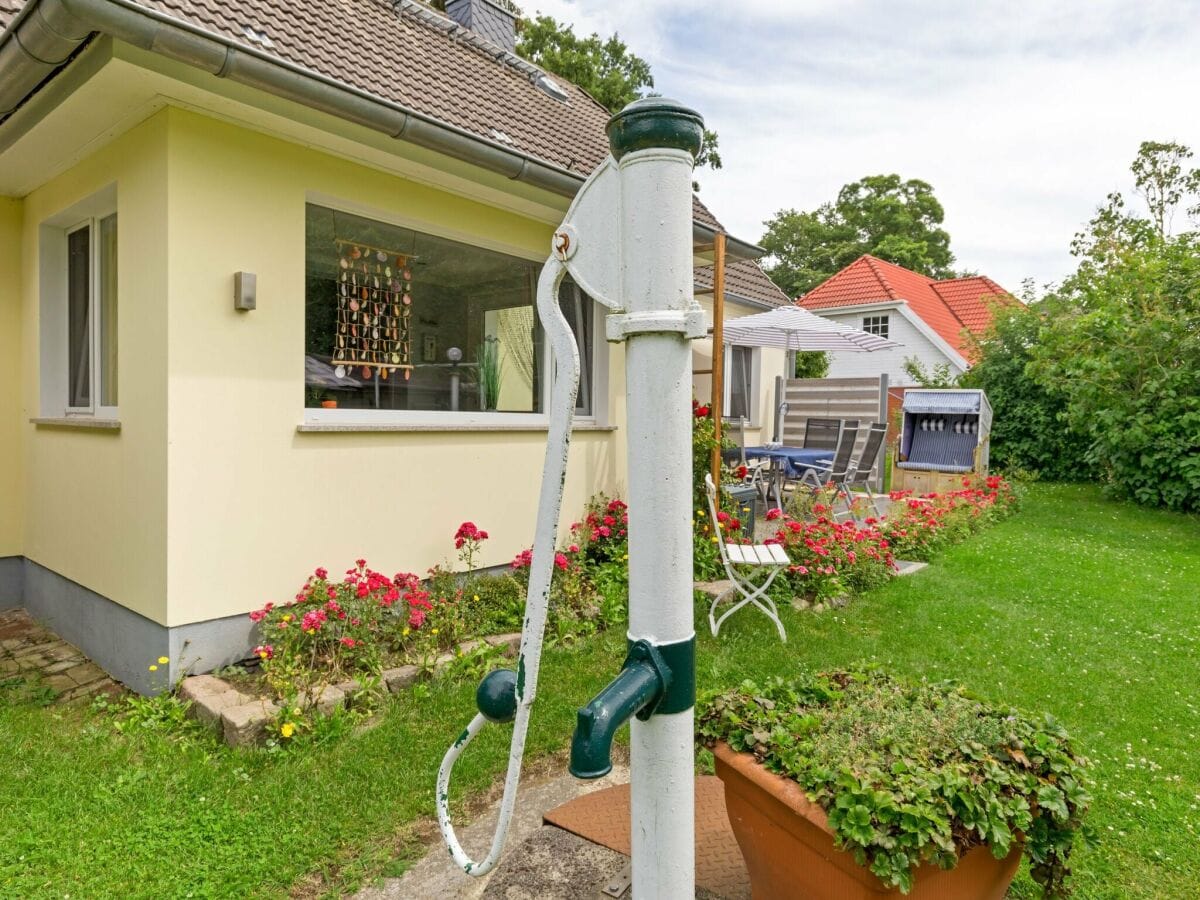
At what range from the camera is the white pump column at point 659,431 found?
104cm

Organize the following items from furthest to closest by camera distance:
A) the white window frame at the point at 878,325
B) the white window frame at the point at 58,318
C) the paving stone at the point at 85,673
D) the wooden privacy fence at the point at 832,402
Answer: the white window frame at the point at 878,325 → the wooden privacy fence at the point at 832,402 → the white window frame at the point at 58,318 → the paving stone at the point at 85,673

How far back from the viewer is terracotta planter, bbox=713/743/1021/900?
1.64 meters

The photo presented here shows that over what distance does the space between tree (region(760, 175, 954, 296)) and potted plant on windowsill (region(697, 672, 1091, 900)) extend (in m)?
38.1

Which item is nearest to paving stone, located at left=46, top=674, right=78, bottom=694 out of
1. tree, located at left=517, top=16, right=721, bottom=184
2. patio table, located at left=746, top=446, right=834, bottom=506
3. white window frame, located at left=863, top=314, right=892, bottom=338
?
patio table, located at left=746, top=446, right=834, bottom=506

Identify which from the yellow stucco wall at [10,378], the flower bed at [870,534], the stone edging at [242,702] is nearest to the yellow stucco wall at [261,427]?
the stone edging at [242,702]

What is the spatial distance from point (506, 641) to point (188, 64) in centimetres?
326

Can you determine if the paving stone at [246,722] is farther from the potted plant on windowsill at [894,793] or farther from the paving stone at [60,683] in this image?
the potted plant on windowsill at [894,793]

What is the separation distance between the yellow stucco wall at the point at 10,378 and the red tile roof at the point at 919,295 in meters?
19.8

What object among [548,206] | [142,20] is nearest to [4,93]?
[142,20]

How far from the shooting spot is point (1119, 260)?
11.4 meters

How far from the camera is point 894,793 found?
5.37 feet

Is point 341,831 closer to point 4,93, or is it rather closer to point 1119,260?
point 4,93

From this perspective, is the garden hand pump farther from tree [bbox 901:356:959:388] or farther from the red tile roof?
the red tile roof

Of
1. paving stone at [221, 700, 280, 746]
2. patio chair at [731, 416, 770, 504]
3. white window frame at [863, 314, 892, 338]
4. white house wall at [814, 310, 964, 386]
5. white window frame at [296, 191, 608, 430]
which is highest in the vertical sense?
white window frame at [863, 314, 892, 338]
